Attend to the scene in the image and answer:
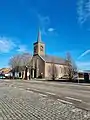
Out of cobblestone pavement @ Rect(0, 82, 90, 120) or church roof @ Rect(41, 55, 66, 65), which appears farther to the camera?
church roof @ Rect(41, 55, 66, 65)

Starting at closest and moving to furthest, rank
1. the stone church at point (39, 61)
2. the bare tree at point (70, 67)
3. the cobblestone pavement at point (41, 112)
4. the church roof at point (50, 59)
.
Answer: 1. the cobblestone pavement at point (41, 112)
2. the bare tree at point (70, 67)
3. the stone church at point (39, 61)
4. the church roof at point (50, 59)

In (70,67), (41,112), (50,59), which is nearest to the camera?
(41,112)

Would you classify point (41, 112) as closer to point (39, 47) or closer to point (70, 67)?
point (70, 67)

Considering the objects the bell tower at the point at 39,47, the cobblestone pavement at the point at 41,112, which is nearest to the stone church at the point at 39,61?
the bell tower at the point at 39,47

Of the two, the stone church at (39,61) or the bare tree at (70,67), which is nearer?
the bare tree at (70,67)

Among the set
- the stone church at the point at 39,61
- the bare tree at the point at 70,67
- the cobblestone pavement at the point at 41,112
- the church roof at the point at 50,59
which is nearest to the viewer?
the cobblestone pavement at the point at 41,112

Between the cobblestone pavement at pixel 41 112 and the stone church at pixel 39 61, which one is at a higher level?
the stone church at pixel 39 61

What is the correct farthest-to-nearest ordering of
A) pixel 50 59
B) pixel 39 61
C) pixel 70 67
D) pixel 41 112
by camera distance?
A: pixel 50 59 → pixel 39 61 → pixel 70 67 → pixel 41 112

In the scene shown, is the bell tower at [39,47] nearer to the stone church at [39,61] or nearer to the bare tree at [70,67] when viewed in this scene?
the stone church at [39,61]

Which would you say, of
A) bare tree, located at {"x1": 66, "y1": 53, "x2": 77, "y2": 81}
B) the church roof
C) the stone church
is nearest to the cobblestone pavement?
bare tree, located at {"x1": 66, "y1": 53, "x2": 77, "y2": 81}

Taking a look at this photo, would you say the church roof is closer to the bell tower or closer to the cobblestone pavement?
the bell tower

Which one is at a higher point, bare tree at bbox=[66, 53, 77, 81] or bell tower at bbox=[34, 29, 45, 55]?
bell tower at bbox=[34, 29, 45, 55]

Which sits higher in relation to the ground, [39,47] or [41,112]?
[39,47]

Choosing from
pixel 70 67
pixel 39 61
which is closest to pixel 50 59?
pixel 39 61
